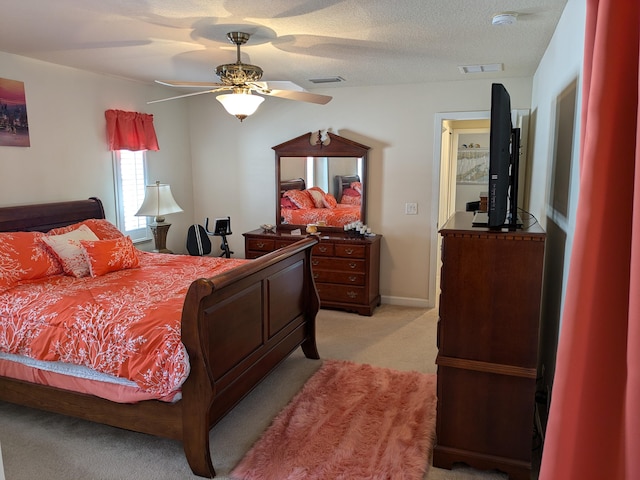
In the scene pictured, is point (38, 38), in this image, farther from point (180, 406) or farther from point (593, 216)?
point (593, 216)

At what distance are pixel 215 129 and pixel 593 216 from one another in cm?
527

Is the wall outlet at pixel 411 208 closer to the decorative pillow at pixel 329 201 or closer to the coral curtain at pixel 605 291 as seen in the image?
the decorative pillow at pixel 329 201

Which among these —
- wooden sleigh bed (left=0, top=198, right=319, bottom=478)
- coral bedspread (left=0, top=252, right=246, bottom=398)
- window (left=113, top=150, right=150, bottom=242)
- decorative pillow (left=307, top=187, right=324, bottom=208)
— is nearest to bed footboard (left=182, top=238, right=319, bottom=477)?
wooden sleigh bed (left=0, top=198, right=319, bottom=478)

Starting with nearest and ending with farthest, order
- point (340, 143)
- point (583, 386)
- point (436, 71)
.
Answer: point (583, 386) → point (436, 71) → point (340, 143)

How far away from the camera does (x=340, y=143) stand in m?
5.17

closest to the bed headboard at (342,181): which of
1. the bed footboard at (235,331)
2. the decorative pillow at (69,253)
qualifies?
the bed footboard at (235,331)

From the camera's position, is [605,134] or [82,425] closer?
[605,134]

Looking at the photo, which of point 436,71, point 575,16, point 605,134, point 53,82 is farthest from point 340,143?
point 605,134

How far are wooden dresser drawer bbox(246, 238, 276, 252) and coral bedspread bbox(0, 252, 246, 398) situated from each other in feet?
6.71

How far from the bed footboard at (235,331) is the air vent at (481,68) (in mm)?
2012

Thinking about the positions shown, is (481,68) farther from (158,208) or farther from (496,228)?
(158,208)

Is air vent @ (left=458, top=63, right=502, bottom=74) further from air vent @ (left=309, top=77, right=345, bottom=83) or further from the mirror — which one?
the mirror

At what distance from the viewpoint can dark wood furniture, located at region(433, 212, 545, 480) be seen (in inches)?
86.1

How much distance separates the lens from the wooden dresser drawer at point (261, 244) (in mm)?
5191
